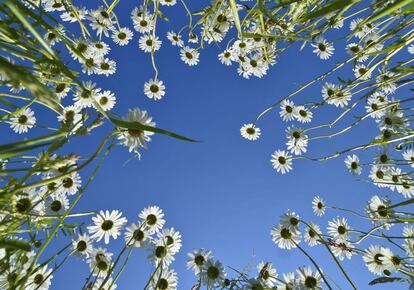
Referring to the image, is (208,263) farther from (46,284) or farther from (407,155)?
(407,155)

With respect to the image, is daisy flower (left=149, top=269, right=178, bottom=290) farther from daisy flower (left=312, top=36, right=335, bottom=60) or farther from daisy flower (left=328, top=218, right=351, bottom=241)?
daisy flower (left=312, top=36, right=335, bottom=60)

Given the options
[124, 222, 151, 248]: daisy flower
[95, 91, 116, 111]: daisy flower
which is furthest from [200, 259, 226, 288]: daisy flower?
[95, 91, 116, 111]: daisy flower

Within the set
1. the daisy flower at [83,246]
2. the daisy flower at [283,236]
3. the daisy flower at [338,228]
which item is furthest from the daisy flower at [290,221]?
the daisy flower at [83,246]

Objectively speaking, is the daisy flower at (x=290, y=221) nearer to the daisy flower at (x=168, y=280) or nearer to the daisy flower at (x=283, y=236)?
the daisy flower at (x=283, y=236)

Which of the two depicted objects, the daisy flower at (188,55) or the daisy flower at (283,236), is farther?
the daisy flower at (188,55)

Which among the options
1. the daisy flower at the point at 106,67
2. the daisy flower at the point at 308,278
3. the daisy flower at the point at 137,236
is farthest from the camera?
the daisy flower at the point at 106,67

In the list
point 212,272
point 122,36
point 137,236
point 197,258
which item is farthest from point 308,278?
point 122,36

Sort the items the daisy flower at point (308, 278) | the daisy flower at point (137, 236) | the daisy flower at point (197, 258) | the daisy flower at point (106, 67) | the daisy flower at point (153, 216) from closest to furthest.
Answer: the daisy flower at point (308, 278)
the daisy flower at point (137, 236)
the daisy flower at point (197, 258)
the daisy flower at point (153, 216)
the daisy flower at point (106, 67)

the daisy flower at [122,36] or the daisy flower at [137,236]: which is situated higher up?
the daisy flower at [122,36]
